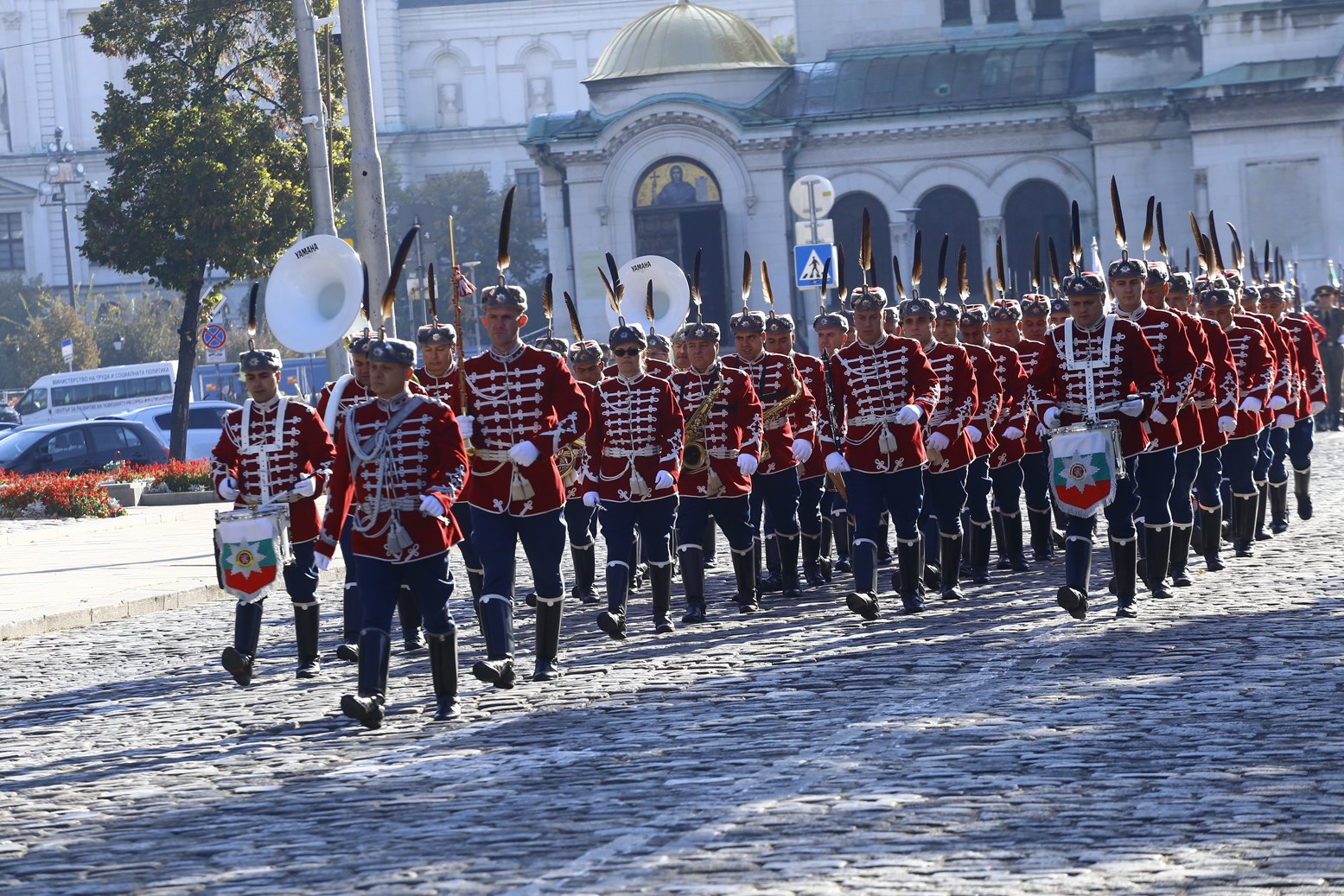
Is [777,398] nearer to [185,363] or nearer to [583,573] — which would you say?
[583,573]

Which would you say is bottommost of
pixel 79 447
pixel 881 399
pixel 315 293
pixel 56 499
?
pixel 56 499

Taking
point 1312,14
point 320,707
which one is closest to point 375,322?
point 320,707

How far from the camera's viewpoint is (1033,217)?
56031mm

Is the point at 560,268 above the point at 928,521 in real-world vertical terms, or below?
above

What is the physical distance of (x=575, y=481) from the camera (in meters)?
15.6

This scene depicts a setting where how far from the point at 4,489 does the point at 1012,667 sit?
63.6ft

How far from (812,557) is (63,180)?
6510 cm

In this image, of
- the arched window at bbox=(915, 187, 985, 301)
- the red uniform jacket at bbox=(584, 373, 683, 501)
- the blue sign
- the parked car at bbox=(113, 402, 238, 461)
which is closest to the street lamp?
the arched window at bbox=(915, 187, 985, 301)

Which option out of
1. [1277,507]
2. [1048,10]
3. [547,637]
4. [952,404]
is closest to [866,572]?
[952,404]

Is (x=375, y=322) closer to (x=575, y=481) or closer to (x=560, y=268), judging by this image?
(x=575, y=481)

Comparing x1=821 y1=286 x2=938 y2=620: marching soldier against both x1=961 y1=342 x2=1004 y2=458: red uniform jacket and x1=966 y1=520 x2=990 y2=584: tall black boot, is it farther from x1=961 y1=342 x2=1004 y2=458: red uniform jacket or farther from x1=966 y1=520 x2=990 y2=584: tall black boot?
x1=961 y1=342 x2=1004 y2=458: red uniform jacket

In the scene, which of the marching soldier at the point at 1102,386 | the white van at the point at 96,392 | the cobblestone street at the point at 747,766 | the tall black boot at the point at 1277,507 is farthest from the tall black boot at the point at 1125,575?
the white van at the point at 96,392

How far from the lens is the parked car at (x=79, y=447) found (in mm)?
34438

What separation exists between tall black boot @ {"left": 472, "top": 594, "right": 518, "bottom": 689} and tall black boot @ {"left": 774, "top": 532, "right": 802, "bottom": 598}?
4.38 m
